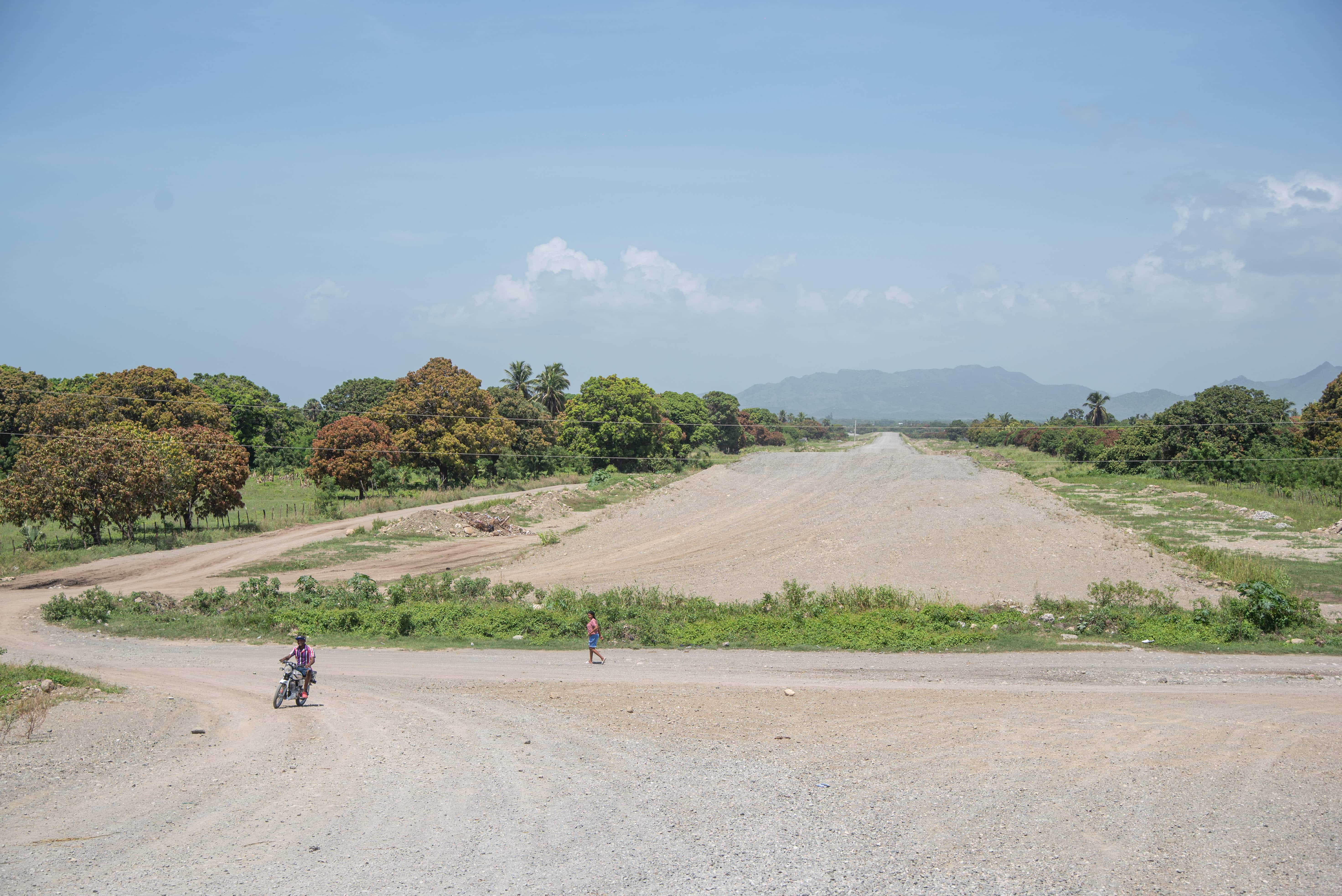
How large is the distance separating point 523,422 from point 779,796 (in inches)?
2491

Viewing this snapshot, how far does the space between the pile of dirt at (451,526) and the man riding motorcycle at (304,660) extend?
1088 inches

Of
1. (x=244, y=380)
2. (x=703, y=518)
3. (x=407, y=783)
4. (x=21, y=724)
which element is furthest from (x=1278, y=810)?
(x=244, y=380)

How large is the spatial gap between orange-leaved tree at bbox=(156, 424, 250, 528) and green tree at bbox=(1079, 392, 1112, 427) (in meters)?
97.2

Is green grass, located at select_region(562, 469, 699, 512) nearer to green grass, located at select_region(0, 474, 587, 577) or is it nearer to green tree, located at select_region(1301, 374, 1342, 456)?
green grass, located at select_region(0, 474, 587, 577)

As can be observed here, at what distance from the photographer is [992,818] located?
27.6ft

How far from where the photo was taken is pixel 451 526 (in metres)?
42.6

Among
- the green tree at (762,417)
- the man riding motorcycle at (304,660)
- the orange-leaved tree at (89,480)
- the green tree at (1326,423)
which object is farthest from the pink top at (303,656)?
the green tree at (762,417)

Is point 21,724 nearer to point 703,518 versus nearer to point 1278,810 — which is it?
point 1278,810

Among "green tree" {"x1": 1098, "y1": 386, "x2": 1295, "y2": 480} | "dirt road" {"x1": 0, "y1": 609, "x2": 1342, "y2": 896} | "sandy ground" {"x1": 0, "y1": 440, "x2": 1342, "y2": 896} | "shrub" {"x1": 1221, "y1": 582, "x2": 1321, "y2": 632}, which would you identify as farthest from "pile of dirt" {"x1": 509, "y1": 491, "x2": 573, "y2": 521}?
"green tree" {"x1": 1098, "y1": 386, "x2": 1295, "y2": 480}

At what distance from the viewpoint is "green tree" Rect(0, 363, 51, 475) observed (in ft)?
167

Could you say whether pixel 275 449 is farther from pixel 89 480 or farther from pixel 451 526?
pixel 89 480

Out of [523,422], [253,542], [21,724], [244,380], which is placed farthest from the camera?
[244,380]

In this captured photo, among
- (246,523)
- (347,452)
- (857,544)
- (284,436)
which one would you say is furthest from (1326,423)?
(284,436)

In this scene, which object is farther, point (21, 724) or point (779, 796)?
point (21, 724)
